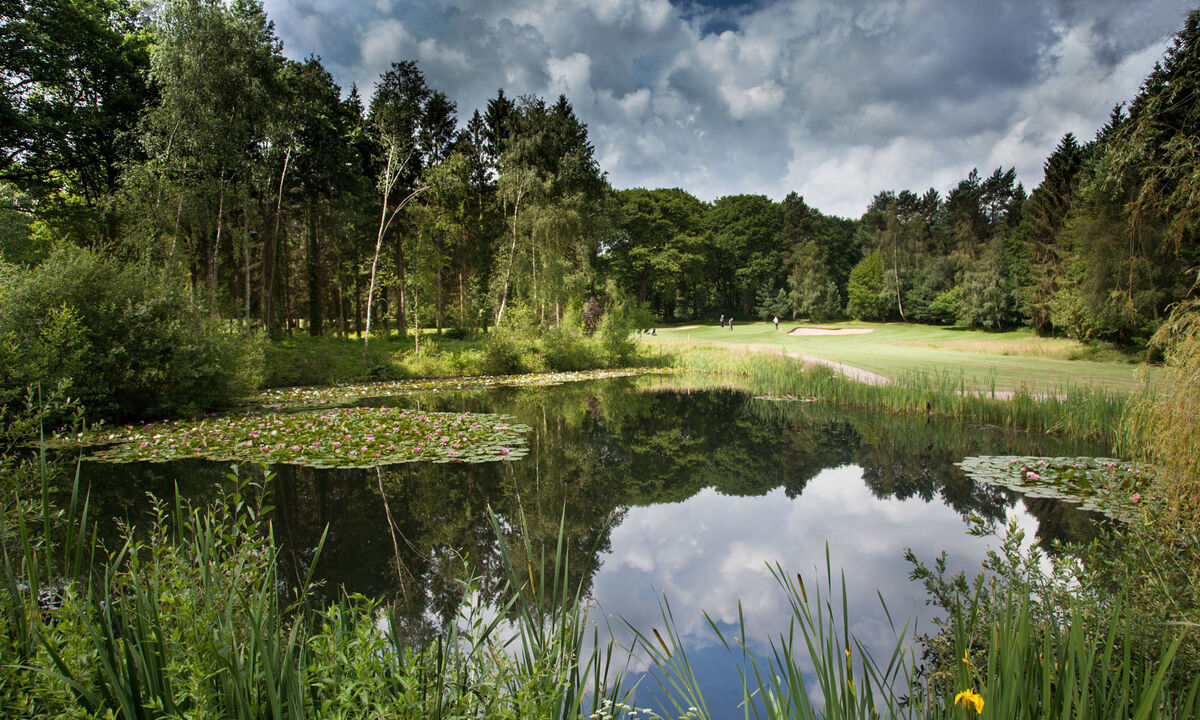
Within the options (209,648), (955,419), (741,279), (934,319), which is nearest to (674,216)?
(741,279)

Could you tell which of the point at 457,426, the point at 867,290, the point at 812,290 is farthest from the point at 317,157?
the point at 867,290

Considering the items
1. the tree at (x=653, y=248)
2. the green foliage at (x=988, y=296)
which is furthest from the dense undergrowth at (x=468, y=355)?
the tree at (x=653, y=248)

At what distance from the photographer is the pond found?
13.0 feet

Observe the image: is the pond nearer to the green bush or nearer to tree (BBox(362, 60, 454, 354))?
the green bush

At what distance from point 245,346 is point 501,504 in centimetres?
994

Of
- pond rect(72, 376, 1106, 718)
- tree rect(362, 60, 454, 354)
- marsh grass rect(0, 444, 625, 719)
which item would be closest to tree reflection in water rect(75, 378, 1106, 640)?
pond rect(72, 376, 1106, 718)

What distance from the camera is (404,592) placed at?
3.92 metres

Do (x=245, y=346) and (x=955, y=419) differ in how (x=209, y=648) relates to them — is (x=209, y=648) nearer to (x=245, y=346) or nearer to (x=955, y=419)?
(x=955, y=419)

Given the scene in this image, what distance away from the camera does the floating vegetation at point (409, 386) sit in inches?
510

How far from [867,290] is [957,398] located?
40224mm

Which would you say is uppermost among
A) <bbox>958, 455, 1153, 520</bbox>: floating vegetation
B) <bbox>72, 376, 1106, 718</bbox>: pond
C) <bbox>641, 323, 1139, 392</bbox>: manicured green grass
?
<bbox>641, 323, 1139, 392</bbox>: manicured green grass

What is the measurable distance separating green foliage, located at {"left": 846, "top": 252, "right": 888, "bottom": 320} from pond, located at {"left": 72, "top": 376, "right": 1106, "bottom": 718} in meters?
40.5

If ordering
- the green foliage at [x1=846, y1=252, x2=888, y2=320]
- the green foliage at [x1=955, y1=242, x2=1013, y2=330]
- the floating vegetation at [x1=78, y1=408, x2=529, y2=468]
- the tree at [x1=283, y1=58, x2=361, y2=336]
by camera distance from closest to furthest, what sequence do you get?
the floating vegetation at [x1=78, y1=408, x2=529, y2=468] → the tree at [x1=283, y1=58, x2=361, y2=336] → the green foliage at [x1=955, y1=242, x2=1013, y2=330] → the green foliage at [x1=846, y1=252, x2=888, y2=320]

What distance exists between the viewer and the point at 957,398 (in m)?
10.8
